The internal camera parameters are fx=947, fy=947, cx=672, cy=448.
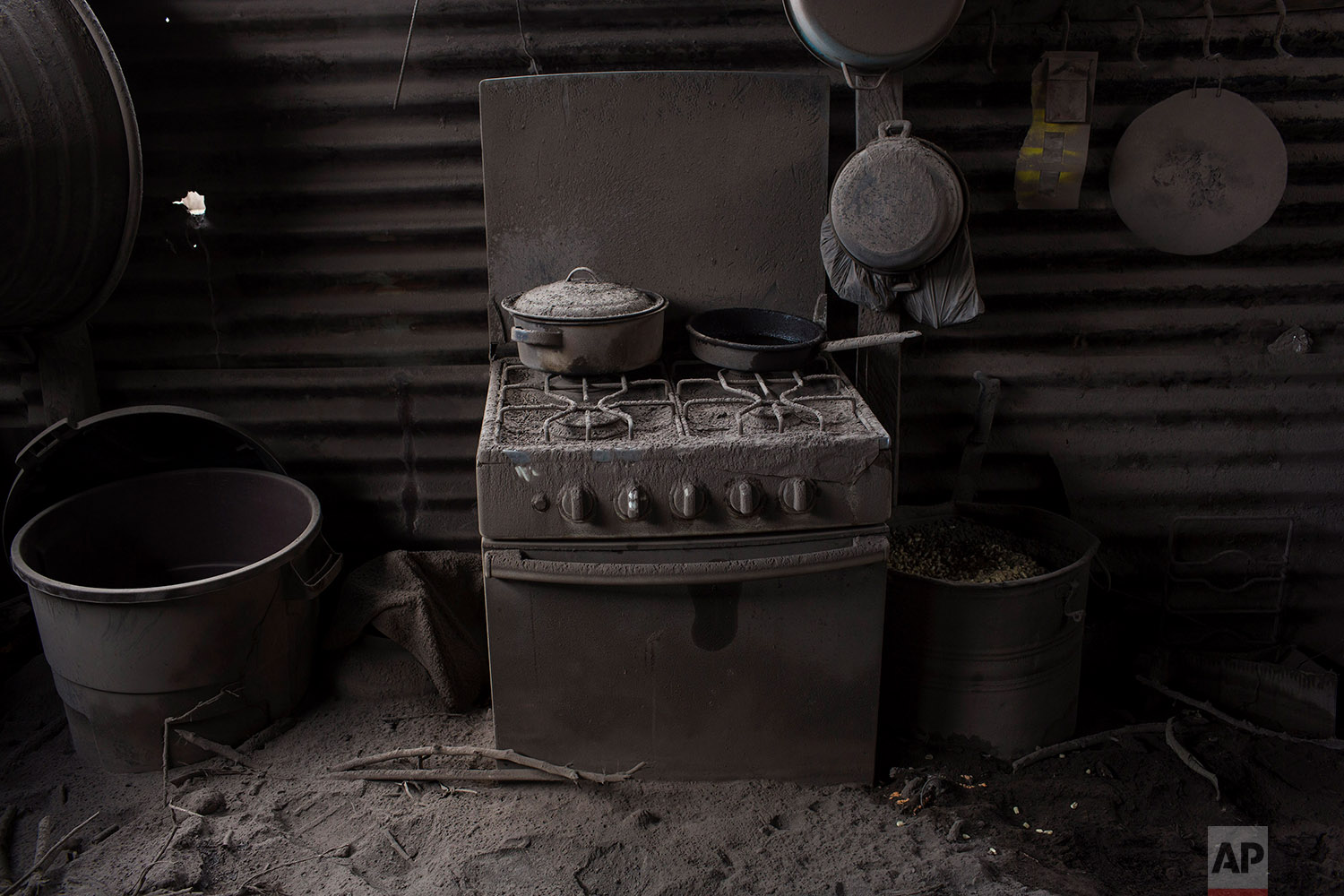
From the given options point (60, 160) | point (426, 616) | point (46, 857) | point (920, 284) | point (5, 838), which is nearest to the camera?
point (46, 857)

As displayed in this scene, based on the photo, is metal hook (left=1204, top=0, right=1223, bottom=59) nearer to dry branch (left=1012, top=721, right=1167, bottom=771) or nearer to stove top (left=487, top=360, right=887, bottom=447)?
stove top (left=487, top=360, right=887, bottom=447)

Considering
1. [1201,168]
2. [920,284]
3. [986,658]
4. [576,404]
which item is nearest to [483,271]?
[576,404]

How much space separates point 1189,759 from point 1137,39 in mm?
2471

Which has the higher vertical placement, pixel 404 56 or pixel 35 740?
pixel 404 56

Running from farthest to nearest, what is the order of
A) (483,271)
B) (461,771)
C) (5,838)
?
(483,271) → (461,771) → (5,838)

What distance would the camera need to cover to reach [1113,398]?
375 cm

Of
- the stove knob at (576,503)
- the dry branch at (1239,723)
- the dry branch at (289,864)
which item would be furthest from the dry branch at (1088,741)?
the dry branch at (289,864)

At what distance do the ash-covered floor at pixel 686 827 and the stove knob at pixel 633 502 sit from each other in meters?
0.99

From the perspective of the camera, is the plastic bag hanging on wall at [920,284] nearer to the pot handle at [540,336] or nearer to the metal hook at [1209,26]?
the pot handle at [540,336]

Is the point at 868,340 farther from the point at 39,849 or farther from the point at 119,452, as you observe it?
the point at 39,849

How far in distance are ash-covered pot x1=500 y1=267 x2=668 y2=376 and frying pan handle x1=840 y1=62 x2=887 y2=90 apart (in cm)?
96

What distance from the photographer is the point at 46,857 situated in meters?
2.75

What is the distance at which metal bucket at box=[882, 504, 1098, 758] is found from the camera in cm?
303

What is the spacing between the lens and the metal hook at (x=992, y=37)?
3260mm
